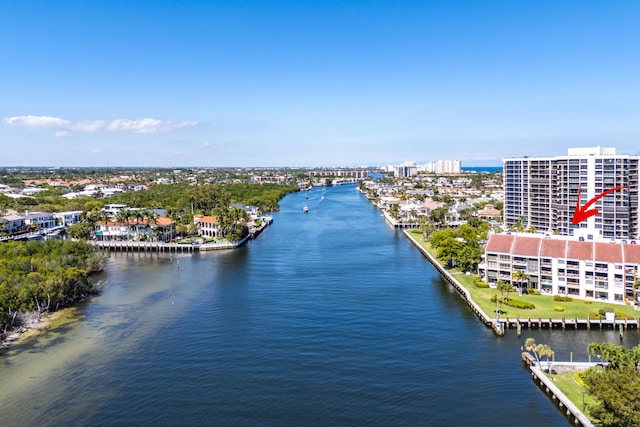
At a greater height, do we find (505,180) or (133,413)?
(505,180)

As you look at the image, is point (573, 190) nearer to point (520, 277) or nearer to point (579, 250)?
point (579, 250)

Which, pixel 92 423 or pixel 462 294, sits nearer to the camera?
pixel 92 423

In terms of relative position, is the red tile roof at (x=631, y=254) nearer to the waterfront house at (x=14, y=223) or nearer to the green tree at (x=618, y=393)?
the green tree at (x=618, y=393)

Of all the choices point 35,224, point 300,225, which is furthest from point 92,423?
point 300,225

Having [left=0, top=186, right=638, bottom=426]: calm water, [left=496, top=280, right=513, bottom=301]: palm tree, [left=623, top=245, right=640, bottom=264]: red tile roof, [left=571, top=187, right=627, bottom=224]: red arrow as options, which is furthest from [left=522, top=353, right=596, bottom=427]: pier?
[left=571, top=187, right=627, bottom=224]: red arrow

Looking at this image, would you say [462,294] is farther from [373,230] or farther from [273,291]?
[373,230]

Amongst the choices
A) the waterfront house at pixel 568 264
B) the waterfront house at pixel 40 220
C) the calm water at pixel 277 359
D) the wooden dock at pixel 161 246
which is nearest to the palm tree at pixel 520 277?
the waterfront house at pixel 568 264
